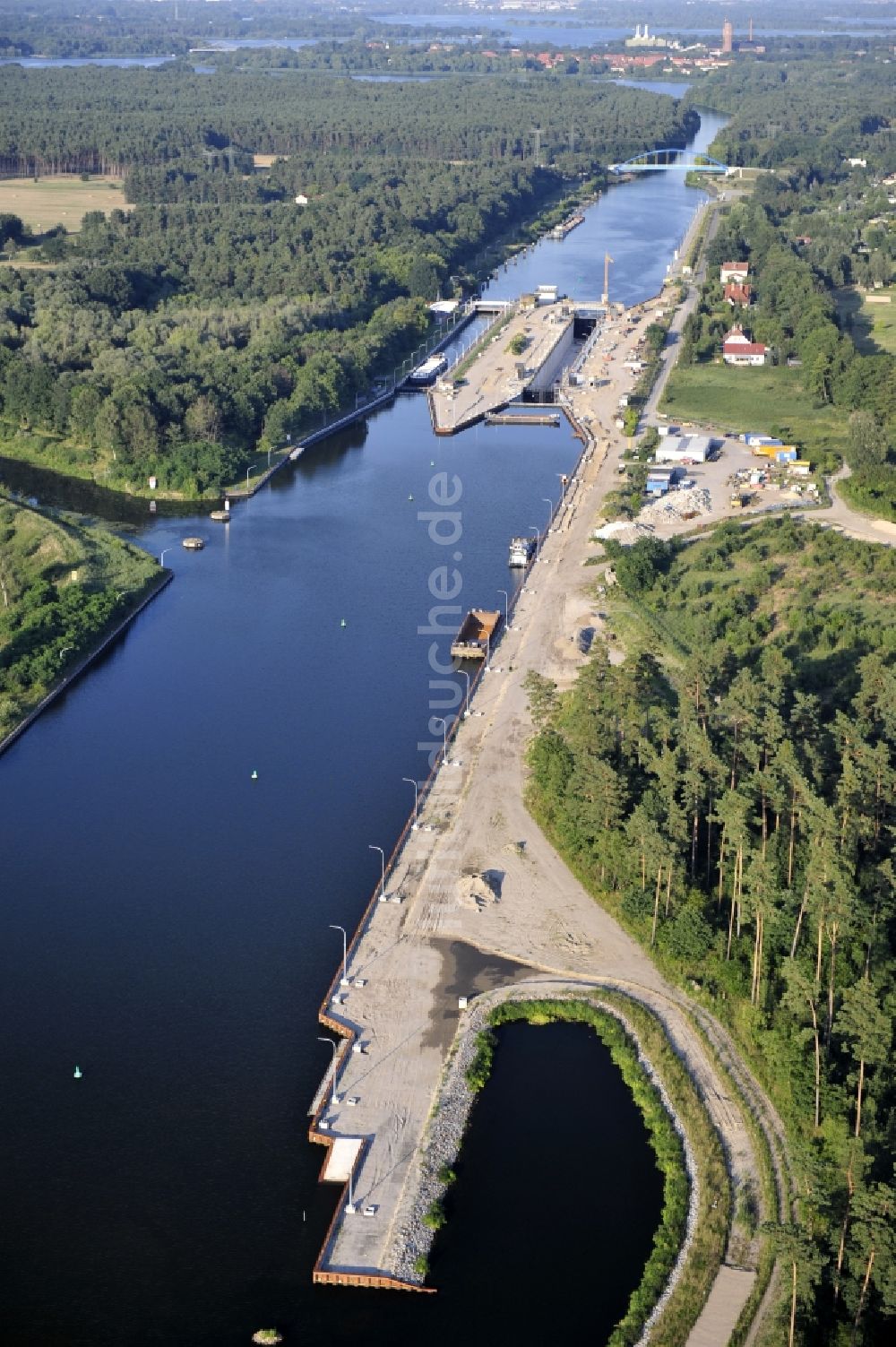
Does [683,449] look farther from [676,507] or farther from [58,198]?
[58,198]

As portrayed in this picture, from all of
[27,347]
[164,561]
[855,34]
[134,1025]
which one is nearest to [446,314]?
[27,347]

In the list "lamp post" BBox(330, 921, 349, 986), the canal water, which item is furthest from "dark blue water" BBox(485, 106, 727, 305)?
"lamp post" BBox(330, 921, 349, 986)

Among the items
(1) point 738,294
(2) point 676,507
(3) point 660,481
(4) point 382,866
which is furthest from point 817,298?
(4) point 382,866

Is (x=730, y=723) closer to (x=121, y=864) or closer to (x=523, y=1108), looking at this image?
(x=523, y=1108)

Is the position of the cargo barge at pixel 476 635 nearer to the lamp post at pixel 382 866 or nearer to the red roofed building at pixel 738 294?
the lamp post at pixel 382 866

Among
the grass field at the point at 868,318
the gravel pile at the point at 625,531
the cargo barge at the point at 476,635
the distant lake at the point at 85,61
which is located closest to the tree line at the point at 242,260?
the gravel pile at the point at 625,531

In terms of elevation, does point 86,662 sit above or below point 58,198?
below
